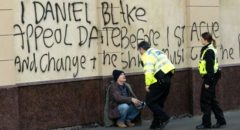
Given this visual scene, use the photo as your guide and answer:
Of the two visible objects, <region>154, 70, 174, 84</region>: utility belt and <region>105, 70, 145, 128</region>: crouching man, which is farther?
<region>105, 70, 145, 128</region>: crouching man

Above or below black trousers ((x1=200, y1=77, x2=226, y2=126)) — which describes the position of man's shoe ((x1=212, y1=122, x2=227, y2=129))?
below

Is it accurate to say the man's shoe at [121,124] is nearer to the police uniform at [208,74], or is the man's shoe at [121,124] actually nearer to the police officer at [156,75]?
the police officer at [156,75]

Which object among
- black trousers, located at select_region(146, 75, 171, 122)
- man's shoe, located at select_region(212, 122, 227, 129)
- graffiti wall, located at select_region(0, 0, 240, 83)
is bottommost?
man's shoe, located at select_region(212, 122, 227, 129)

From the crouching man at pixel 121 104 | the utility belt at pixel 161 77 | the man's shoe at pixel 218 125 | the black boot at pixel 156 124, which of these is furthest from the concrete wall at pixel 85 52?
the man's shoe at pixel 218 125

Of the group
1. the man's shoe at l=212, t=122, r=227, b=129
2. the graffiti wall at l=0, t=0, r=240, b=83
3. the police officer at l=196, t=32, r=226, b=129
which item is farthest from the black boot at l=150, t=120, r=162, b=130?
the graffiti wall at l=0, t=0, r=240, b=83

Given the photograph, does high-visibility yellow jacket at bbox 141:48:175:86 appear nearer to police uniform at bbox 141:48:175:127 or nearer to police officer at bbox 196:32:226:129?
police uniform at bbox 141:48:175:127

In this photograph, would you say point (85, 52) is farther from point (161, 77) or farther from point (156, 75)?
point (161, 77)

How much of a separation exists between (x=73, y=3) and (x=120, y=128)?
95.8 inches

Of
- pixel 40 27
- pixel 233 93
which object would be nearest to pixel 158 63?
pixel 40 27

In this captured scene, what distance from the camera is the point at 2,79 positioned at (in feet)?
31.0

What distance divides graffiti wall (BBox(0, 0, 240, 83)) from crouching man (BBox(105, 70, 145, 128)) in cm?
40

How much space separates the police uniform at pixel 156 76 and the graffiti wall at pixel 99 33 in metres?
1.19

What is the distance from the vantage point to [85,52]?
35.4 ft

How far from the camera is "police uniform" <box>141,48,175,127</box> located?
9.98 m
